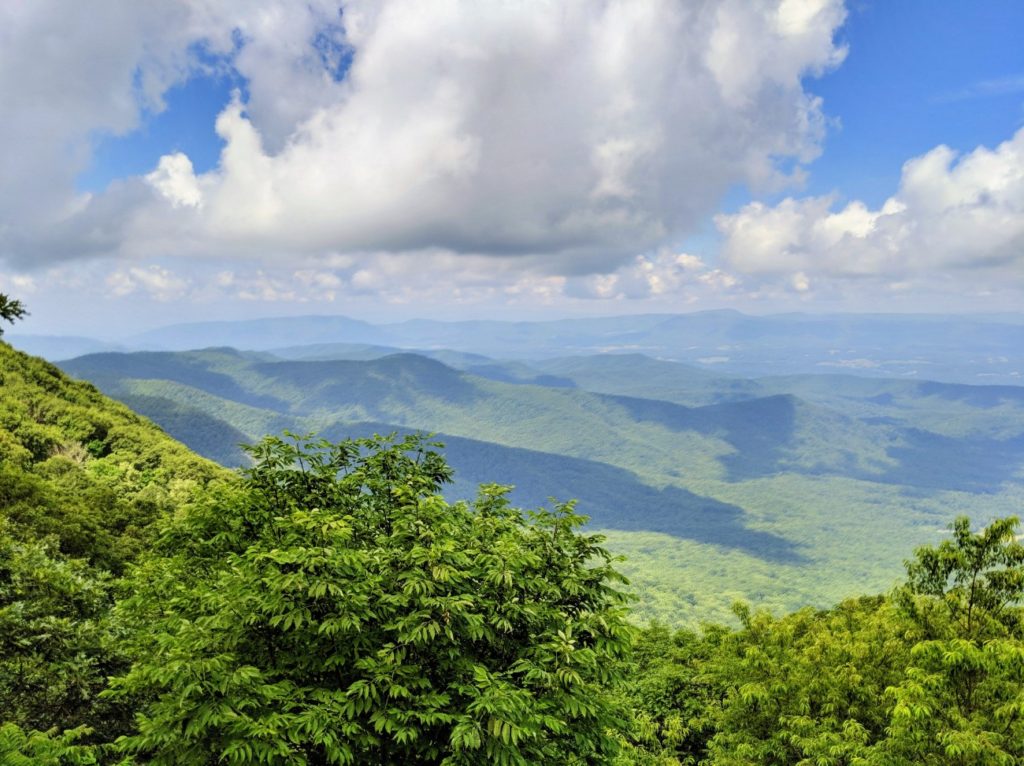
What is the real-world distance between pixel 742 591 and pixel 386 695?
21942 cm

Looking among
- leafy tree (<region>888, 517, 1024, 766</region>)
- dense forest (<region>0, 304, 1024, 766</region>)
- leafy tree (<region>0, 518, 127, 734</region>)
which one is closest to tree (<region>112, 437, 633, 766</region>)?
dense forest (<region>0, 304, 1024, 766</region>)

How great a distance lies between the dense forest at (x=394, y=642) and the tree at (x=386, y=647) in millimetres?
50

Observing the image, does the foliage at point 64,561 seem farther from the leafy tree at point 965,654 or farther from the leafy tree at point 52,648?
the leafy tree at point 965,654

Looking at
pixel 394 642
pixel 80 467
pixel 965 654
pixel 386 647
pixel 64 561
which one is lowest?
pixel 80 467

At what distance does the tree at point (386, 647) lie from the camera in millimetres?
7250

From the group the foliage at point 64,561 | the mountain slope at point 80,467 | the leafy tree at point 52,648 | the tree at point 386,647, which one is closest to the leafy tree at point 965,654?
the tree at point 386,647

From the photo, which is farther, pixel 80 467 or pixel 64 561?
pixel 80 467

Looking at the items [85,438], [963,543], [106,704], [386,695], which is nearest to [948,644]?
[963,543]

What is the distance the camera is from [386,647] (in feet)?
25.3

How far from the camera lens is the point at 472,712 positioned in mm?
7801

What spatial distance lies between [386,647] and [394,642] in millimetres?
1182

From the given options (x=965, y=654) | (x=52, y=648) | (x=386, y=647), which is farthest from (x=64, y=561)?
(x=965, y=654)

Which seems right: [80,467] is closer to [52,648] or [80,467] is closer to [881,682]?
[52,648]

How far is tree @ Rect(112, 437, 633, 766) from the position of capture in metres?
7.25
